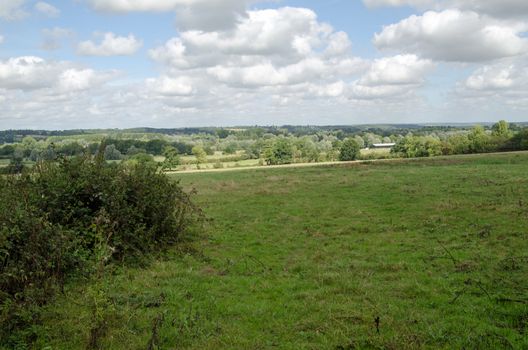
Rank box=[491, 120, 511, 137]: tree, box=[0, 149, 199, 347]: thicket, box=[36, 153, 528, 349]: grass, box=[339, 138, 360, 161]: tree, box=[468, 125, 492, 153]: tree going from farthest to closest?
box=[339, 138, 360, 161]: tree
box=[491, 120, 511, 137]: tree
box=[468, 125, 492, 153]: tree
box=[0, 149, 199, 347]: thicket
box=[36, 153, 528, 349]: grass

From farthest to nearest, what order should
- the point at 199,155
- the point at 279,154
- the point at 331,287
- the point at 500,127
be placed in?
the point at 199,155 < the point at 279,154 < the point at 500,127 < the point at 331,287

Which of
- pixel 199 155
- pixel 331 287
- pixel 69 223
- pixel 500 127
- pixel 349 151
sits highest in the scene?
pixel 500 127

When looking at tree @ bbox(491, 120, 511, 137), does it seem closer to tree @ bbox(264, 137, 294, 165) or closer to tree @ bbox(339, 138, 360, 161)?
tree @ bbox(339, 138, 360, 161)

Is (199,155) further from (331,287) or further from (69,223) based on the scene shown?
(331,287)

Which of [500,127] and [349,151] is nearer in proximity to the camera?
[500,127]

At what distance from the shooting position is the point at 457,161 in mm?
41000

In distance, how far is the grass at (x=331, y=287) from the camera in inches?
274

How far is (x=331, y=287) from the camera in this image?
936 centimetres

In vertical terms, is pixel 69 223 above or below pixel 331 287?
above

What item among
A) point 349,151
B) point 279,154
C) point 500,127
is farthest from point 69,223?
point 500,127

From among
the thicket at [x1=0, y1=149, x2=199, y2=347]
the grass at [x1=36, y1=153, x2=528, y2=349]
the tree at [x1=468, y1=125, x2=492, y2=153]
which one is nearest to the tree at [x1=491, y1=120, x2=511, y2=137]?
the tree at [x1=468, y1=125, x2=492, y2=153]

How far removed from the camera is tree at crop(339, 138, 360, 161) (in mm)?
82812

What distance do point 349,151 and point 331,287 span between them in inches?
2989

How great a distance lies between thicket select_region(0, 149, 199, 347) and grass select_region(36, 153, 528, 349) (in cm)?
57
